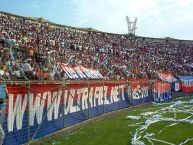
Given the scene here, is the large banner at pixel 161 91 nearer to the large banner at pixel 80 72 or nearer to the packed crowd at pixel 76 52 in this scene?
the packed crowd at pixel 76 52

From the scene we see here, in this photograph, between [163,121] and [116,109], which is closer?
[163,121]

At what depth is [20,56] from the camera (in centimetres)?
2592

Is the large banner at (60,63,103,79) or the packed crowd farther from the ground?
the packed crowd

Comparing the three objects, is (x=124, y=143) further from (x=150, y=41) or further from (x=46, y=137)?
(x=150, y=41)

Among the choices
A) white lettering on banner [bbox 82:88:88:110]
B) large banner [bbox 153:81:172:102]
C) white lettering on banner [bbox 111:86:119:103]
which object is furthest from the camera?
large banner [bbox 153:81:172:102]

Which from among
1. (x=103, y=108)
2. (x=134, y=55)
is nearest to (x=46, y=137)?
(x=103, y=108)

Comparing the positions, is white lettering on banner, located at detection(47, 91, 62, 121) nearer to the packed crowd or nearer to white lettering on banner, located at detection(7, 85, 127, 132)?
white lettering on banner, located at detection(7, 85, 127, 132)

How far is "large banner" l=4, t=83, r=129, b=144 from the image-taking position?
13163mm

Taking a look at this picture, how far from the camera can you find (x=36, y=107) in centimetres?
1481

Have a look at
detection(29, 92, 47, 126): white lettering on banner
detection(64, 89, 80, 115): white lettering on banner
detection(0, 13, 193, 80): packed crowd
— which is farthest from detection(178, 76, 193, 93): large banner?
detection(29, 92, 47, 126): white lettering on banner

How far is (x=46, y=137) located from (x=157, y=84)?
23776 mm

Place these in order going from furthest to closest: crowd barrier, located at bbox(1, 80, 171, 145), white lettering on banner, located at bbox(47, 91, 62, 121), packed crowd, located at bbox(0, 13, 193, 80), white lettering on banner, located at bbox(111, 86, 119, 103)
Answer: white lettering on banner, located at bbox(111, 86, 119, 103) < packed crowd, located at bbox(0, 13, 193, 80) < white lettering on banner, located at bbox(47, 91, 62, 121) < crowd barrier, located at bbox(1, 80, 171, 145)

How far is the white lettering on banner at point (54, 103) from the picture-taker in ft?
52.6

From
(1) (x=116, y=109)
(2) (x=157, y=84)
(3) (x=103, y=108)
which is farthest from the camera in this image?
(2) (x=157, y=84)
